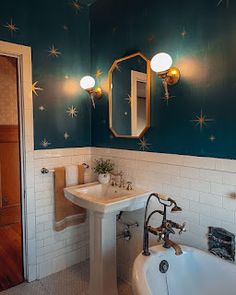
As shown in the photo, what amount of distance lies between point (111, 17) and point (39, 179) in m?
1.75

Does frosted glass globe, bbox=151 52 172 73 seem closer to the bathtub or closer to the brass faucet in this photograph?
the brass faucet

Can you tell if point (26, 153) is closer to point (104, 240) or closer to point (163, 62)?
point (104, 240)

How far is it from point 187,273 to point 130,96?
4.93 feet

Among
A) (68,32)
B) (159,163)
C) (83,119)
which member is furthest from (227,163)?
(68,32)

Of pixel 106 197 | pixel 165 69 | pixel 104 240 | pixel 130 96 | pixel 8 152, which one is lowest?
pixel 104 240

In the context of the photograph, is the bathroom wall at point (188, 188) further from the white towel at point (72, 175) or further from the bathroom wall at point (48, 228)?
the bathroom wall at point (48, 228)

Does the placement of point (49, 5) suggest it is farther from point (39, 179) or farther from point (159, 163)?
point (159, 163)

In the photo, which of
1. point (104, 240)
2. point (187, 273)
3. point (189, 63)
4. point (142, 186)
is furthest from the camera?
point (142, 186)

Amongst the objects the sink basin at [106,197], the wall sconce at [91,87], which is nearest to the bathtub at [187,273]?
the sink basin at [106,197]

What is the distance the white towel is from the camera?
8.03 feet

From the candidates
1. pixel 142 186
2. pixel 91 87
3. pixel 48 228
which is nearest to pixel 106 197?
pixel 142 186

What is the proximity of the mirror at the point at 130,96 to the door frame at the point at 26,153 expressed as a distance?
0.78 meters

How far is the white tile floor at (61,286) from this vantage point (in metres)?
2.17

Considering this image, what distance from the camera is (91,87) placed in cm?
249
